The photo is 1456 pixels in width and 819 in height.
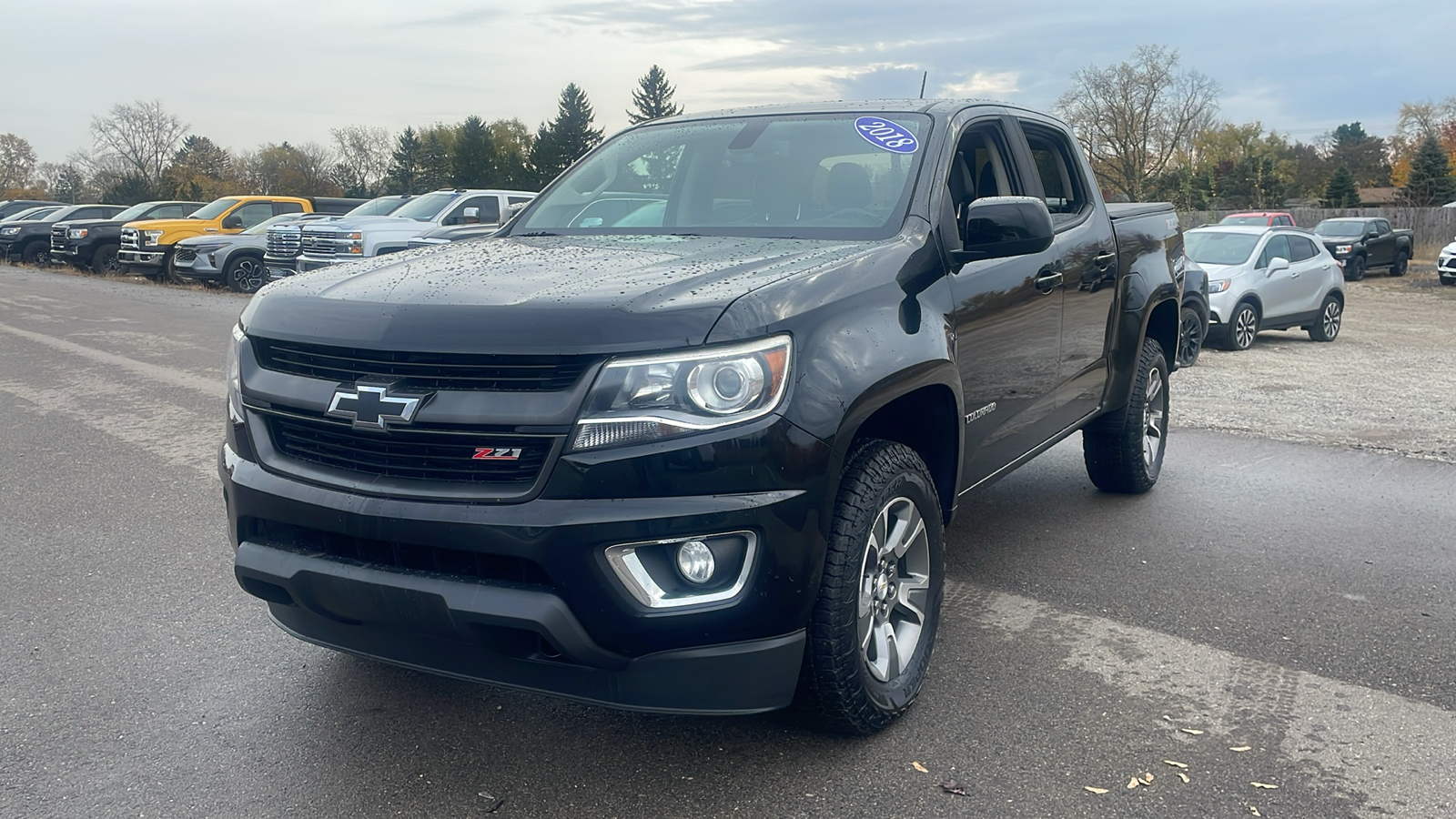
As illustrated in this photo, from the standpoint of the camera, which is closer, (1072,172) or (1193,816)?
(1193,816)

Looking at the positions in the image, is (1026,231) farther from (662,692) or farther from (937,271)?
(662,692)

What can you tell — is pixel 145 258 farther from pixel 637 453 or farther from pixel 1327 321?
pixel 637 453

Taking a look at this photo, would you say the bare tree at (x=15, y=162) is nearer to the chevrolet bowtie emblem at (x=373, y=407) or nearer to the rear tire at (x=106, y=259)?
the rear tire at (x=106, y=259)

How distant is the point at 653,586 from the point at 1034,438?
2437mm

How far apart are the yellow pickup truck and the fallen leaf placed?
73.0 feet

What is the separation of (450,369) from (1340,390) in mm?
9880

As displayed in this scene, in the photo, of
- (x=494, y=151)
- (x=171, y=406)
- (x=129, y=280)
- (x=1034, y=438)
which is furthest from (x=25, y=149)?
(x=1034, y=438)

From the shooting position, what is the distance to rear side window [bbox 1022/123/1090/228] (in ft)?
16.2

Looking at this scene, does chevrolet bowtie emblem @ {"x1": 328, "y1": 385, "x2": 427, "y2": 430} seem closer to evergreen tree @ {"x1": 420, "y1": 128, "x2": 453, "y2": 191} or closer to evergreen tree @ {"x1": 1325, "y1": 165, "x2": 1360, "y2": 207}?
evergreen tree @ {"x1": 1325, "y1": 165, "x2": 1360, "y2": 207}

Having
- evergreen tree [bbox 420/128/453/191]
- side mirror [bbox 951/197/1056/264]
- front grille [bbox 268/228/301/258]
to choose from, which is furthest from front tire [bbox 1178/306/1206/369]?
evergreen tree [bbox 420/128/453/191]

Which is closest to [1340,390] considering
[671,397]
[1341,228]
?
[671,397]

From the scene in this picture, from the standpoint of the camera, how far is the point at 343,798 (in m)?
2.89

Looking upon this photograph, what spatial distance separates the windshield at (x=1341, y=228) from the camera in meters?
31.5

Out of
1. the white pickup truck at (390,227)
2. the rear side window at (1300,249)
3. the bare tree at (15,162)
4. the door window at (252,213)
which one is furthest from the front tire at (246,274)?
the bare tree at (15,162)
